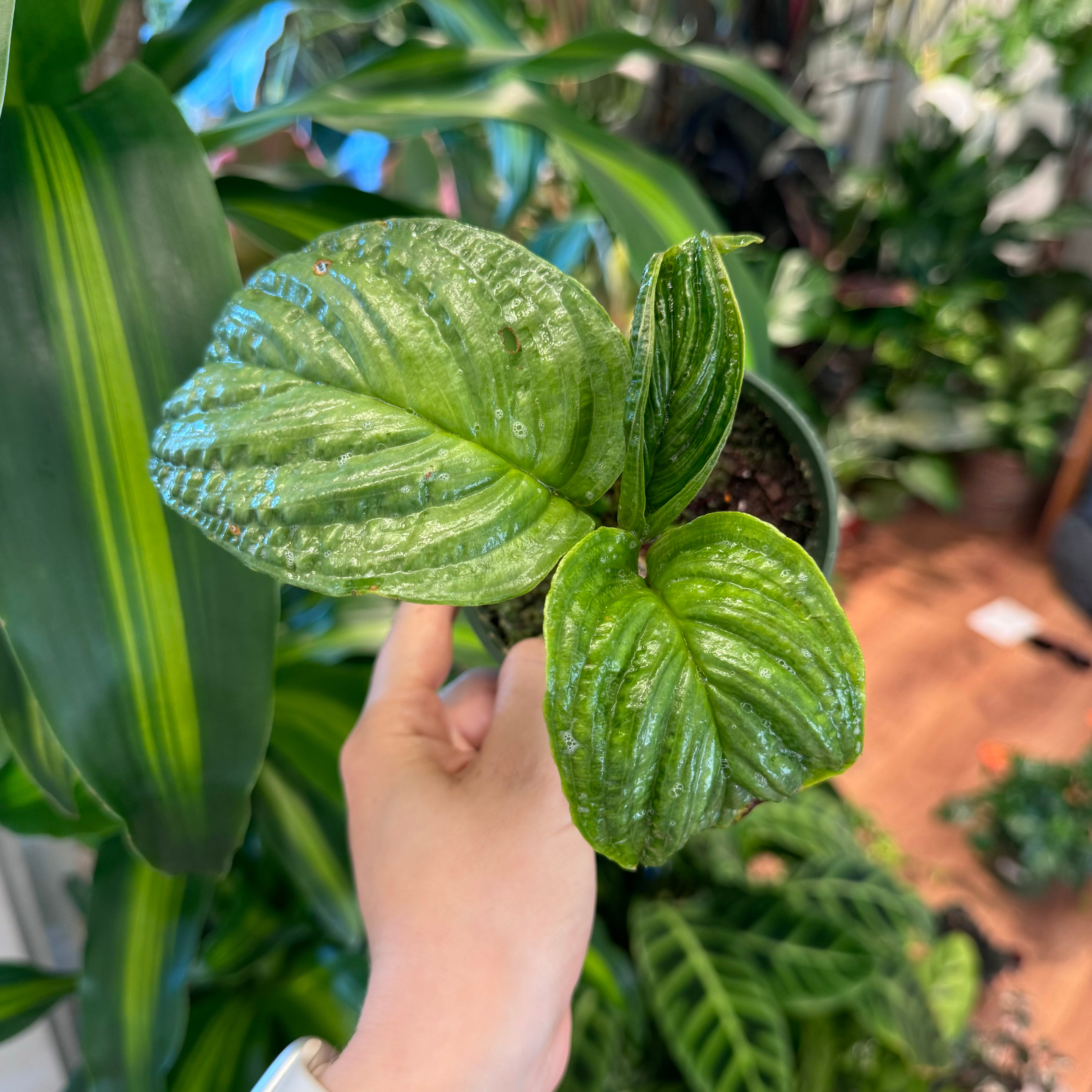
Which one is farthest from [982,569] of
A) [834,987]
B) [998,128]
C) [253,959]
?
[253,959]

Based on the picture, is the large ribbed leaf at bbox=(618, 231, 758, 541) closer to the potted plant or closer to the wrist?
the potted plant

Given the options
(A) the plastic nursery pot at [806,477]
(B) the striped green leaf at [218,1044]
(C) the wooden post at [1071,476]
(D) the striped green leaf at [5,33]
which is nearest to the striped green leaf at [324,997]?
(B) the striped green leaf at [218,1044]

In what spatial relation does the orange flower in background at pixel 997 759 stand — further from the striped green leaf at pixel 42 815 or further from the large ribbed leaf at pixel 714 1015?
the striped green leaf at pixel 42 815

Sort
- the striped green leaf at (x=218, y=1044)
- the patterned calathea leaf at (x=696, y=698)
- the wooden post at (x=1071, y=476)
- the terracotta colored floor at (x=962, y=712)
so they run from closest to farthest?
1. the patterned calathea leaf at (x=696, y=698)
2. the striped green leaf at (x=218, y=1044)
3. the terracotta colored floor at (x=962, y=712)
4. the wooden post at (x=1071, y=476)

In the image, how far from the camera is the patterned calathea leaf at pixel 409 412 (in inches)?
10.1

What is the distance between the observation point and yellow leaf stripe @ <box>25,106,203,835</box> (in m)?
0.36

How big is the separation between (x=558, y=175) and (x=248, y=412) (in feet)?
5.23

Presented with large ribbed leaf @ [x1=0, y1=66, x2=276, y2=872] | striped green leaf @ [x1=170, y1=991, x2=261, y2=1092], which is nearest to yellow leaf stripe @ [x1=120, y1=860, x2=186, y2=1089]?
striped green leaf @ [x1=170, y1=991, x2=261, y2=1092]

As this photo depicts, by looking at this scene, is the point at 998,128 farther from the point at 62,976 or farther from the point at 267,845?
the point at 62,976

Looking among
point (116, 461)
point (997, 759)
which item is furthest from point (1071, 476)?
point (116, 461)

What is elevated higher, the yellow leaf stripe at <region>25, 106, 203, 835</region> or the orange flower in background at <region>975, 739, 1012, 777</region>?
the yellow leaf stripe at <region>25, 106, 203, 835</region>

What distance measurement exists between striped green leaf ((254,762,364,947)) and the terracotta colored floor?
114 centimetres

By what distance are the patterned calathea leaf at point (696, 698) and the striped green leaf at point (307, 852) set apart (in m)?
0.48

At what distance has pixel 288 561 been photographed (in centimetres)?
25
